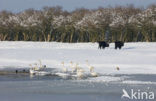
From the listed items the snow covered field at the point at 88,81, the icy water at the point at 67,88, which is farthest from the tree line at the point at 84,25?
the icy water at the point at 67,88

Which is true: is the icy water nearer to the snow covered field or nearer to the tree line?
the snow covered field

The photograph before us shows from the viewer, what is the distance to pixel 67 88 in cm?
1983

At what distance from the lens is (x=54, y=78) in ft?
79.5

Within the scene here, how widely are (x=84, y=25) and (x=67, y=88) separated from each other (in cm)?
5862

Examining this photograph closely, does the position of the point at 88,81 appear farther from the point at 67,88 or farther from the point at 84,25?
the point at 84,25

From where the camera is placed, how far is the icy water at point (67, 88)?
679 inches

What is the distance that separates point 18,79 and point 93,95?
730cm

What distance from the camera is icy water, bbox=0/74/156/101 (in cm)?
1723

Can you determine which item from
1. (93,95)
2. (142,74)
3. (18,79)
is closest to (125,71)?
(142,74)

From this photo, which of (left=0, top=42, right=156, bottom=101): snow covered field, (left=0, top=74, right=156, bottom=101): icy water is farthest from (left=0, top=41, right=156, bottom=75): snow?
(left=0, top=74, right=156, bottom=101): icy water

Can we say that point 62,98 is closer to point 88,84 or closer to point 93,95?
point 93,95

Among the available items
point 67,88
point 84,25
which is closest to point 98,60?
point 67,88

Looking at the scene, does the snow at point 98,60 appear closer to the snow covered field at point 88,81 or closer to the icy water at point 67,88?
the snow covered field at point 88,81

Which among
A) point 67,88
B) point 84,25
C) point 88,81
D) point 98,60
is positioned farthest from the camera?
point 84,25
